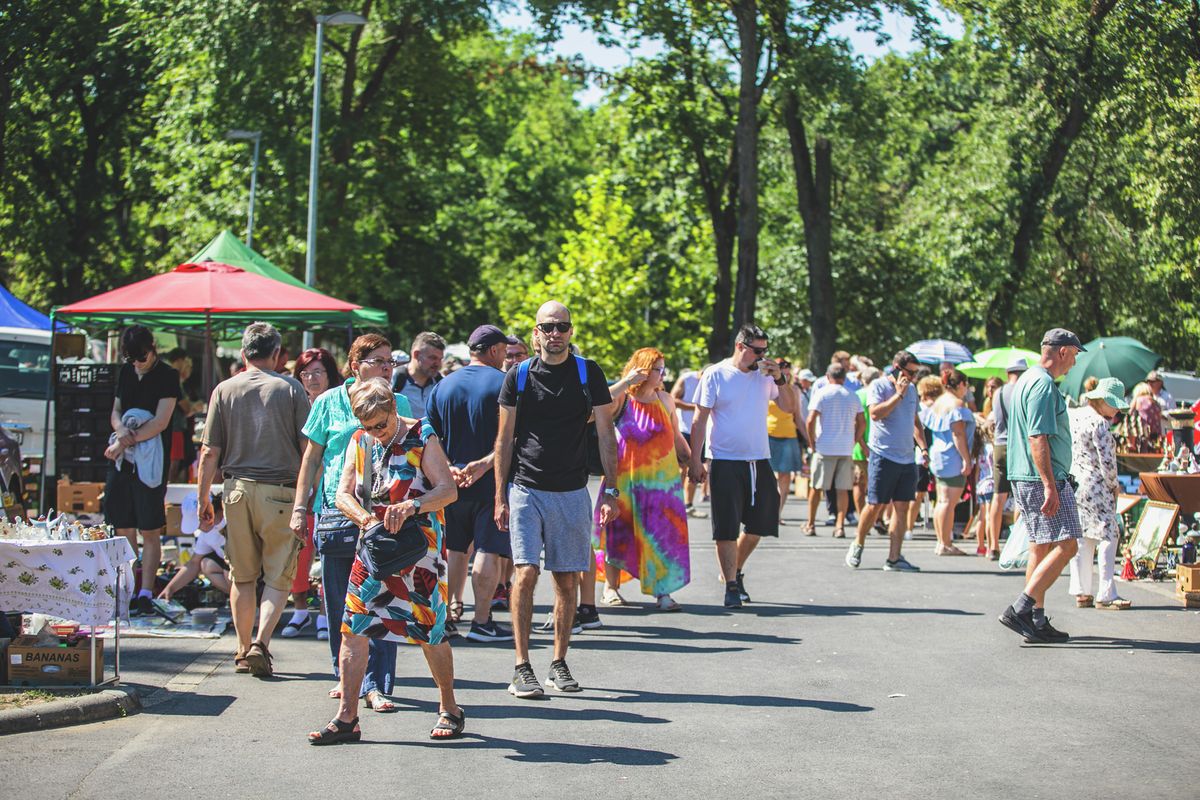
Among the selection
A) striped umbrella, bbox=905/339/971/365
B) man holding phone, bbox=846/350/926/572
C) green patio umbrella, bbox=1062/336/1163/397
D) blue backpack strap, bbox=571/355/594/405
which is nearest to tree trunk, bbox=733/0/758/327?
striped umbrella, bbox=905/339/971/365

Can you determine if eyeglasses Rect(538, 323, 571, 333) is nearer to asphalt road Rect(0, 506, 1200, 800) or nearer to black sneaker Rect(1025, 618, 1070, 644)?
asphalt road Rect(0, 506, 1200, 800)

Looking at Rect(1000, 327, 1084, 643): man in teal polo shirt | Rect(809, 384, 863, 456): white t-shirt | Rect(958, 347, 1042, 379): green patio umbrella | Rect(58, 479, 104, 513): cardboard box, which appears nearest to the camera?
Rect(1000, 327, 1084, 643): man in teal polo shirt

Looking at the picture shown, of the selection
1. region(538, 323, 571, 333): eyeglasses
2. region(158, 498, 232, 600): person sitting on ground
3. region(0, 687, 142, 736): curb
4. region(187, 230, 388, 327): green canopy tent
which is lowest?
region(0, 687, 142, 736): curb

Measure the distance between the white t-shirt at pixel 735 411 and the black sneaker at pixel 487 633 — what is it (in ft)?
7.81

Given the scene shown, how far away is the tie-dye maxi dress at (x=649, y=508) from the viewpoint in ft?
34.0

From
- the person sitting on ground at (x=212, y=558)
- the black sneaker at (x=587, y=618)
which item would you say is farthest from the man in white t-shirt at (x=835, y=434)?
the person sitting on ground at (x=212, y=558)

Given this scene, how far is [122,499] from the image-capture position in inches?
392

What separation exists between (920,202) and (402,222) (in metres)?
13.5

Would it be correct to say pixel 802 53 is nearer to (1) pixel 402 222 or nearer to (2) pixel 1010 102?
(2) pixel 1010 102

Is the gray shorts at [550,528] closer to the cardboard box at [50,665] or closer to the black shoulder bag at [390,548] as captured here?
the black shoulder bag at [390,548]

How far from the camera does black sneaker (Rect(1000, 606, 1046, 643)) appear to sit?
30.2ft

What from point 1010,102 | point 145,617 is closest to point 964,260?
point 1010,102

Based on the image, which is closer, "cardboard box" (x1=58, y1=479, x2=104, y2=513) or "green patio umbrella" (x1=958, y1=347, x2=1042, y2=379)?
"cardboard box" (x1=58, y1=479, x2=104, y2=513)

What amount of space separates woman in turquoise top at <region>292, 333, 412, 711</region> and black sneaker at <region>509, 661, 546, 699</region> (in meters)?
0.63
